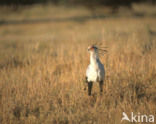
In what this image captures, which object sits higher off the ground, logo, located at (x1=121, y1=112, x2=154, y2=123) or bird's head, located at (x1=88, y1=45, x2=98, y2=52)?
bird's head, located at (x1=88, y1=45, x2=98, y2=52)

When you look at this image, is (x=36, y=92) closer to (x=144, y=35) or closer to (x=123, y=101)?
(x=123, y=101)

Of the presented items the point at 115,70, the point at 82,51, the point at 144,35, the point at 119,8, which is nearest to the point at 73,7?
the point at 119,8

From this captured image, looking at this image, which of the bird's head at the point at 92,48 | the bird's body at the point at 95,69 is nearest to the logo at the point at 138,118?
the bird's body at the point at 95,69

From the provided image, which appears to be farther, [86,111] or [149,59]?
[149,59]

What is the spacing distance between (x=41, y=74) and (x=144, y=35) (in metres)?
4.97

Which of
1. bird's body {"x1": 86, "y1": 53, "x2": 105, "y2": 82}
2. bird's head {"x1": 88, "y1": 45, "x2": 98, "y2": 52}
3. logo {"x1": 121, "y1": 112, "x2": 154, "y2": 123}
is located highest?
bird's head {"x1": 88, "y1": 45, "x2": 98, "y2": 52}

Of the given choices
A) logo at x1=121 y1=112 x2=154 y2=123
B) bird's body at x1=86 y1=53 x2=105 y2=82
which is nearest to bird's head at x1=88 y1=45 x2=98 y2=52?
bird's body at x1=86 y1=53 x2=105 y2=82

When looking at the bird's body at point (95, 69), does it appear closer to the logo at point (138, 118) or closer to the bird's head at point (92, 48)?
the bird's head at point (92, 48)

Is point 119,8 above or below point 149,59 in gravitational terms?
above

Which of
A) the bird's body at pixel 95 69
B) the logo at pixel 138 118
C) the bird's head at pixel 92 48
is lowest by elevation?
the logo at pixel 138 118

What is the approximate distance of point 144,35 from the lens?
23.9ft

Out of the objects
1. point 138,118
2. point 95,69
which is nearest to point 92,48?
point 95,69

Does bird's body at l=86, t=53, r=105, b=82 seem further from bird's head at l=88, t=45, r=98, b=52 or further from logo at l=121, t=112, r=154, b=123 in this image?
logo at l=121, t=112, r=154, b=123

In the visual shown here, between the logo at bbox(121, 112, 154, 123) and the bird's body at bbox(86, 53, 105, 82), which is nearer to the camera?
the logo at bbox(121, 112, 154, 123)
